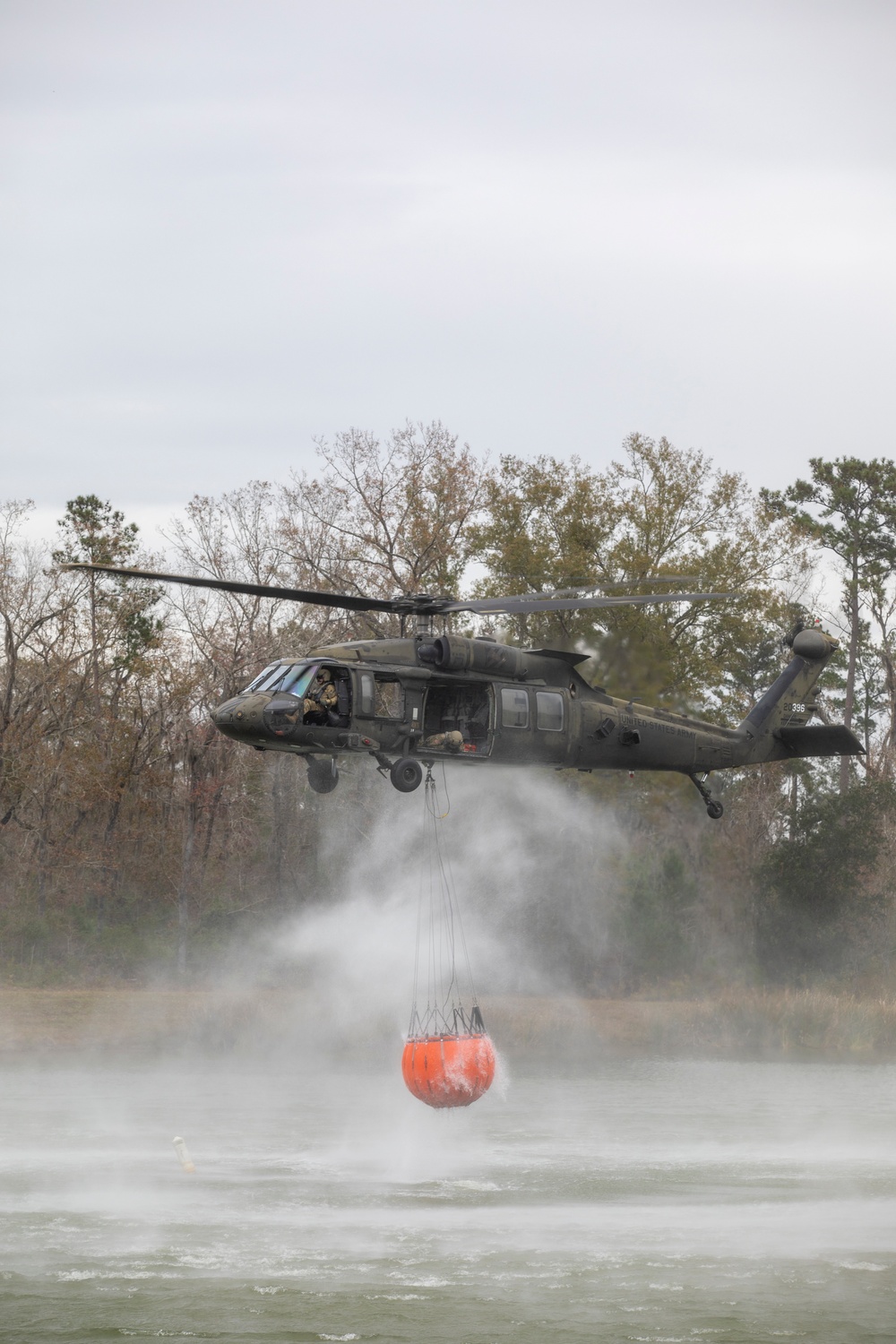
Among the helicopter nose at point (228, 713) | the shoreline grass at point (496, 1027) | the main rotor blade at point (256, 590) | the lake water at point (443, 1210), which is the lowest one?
the lake water at point (443, 1210)

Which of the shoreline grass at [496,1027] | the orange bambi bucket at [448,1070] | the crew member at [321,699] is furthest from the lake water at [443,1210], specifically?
the crew member at [321,699]

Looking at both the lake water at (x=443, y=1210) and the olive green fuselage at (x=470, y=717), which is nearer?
the lake water at (x=443, y=1210)

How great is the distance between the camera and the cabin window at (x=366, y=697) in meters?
23.5

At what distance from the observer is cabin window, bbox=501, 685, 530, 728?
2450cm

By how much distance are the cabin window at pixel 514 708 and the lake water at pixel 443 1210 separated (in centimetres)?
793

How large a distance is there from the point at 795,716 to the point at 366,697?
30.0 feet

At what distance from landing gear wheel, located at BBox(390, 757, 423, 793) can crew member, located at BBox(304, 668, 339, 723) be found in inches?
48.4

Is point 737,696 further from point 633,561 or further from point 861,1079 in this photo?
point 861,1079

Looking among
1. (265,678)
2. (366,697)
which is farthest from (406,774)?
(265,678)

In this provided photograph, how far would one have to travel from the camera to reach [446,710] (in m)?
24.9

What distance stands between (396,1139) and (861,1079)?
1405cm

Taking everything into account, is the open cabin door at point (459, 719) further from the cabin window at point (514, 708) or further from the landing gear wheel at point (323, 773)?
the landing gear wheel at point (323, 773)

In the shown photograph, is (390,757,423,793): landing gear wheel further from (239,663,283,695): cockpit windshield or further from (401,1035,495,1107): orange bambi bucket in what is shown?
(401,1035,495,1107): orange bambi bucket

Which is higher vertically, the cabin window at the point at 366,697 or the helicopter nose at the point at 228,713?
the cabin window at the point at 366,697
